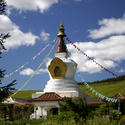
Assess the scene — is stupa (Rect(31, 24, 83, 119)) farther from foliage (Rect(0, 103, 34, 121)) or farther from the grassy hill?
the grassy hill

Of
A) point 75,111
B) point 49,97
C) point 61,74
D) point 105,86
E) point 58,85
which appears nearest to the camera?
point 75,111

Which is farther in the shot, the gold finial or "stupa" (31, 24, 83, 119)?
the gold finial

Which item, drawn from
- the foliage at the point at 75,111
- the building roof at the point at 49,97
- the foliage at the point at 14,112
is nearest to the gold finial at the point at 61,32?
the building roof at the point at 49,97

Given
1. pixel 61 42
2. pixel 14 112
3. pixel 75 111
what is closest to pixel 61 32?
pixel 61 42

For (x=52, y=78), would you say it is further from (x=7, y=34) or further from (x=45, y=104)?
(x=7, y=34)

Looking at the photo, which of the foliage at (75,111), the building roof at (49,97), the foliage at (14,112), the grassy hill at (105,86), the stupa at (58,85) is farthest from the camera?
the grassy hill at (105,86)

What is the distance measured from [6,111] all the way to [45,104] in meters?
3.74

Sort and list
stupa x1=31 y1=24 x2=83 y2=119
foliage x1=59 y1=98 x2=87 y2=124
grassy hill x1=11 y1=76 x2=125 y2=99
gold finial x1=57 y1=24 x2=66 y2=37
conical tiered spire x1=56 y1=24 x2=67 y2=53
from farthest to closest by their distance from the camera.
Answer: grassy hill x1=11 y1=76 x2=125 y2=99, gold finial x1=57 y1=24 x2=66 y2=37, conical tiered spire x1=56 y1=24 x2=67 y2=53, stupa x1=31 y1=24 x2=83 y2=119, foliage x1=59 y1=98 x2=87 y2=124

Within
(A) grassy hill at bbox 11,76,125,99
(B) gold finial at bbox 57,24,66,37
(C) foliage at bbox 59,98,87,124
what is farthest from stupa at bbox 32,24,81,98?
(A) grassy hill at bbox 11,76,125,99

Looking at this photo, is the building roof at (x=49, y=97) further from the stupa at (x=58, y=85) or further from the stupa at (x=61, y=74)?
the stupa at (x=61, y=74)

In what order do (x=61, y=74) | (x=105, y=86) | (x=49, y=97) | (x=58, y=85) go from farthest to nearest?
(x=105, y=86), (x=61, y=74), (x=58, y=85), (x=49, y=97)

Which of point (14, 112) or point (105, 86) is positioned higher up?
point (105, 86)

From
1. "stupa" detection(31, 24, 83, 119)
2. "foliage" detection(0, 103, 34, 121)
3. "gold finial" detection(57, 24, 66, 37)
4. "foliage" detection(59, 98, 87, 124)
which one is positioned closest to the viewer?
"foliage" detection(59, 98, 87, 124)

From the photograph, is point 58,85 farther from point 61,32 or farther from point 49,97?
point 61,32
